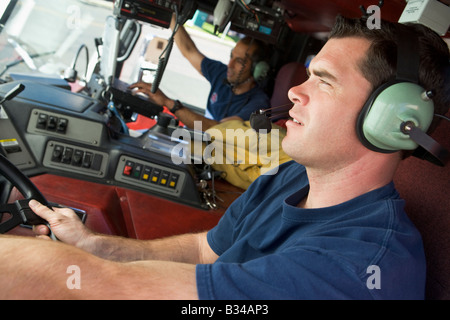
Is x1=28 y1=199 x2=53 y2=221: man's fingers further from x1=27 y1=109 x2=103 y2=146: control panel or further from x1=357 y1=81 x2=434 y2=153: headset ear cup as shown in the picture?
x1=357 y1=81 x2=434 y2=153: headset ear cup

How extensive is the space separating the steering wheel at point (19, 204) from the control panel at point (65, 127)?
1.51 feet

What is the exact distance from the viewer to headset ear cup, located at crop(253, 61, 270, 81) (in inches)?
114

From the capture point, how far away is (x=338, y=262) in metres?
0.62

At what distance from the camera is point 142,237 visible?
1438 millimetres

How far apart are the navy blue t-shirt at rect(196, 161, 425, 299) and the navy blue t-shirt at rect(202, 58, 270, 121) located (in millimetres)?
2223

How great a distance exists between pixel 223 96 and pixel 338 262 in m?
2.66

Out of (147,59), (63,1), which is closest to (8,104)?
(63,1)

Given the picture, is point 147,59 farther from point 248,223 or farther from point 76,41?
point 248,223

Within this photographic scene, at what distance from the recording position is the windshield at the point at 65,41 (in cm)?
226

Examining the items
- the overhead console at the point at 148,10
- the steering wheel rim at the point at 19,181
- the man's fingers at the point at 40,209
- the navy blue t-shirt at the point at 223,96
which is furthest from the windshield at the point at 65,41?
the man's fingers at the point at 40,209

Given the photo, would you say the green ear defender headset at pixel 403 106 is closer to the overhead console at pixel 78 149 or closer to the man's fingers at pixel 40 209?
the man's fingers at pixel 40 209

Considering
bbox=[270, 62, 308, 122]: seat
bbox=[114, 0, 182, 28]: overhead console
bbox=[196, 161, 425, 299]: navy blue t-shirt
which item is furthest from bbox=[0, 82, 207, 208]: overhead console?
bbox=[270, 62, 308, 122]: seat

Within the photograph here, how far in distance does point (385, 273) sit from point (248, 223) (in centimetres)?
48

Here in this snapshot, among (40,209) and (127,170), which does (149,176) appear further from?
(40,209)
